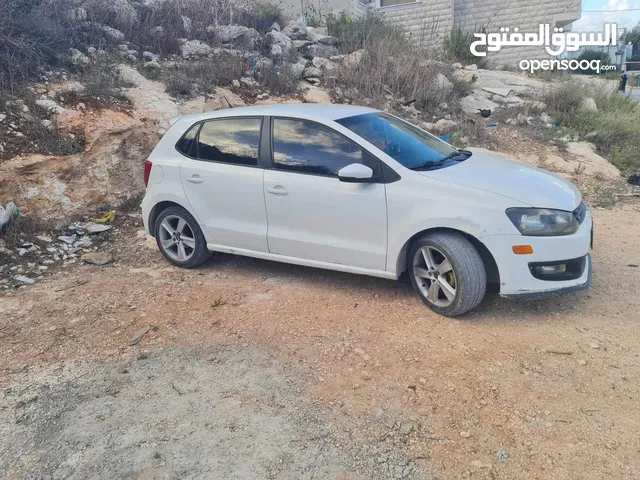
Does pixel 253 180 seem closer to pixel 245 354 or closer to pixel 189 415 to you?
pixel 245 354

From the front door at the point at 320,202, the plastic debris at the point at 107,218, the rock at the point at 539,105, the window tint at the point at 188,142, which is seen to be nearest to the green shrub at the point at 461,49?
the rock at the point at 539,105

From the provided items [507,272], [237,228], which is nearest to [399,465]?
[507,272]

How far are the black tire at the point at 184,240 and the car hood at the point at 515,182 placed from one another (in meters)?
2.39

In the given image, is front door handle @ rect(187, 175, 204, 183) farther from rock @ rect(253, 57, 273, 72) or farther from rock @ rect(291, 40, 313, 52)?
rock @ rect(291, 40, 313, 52)

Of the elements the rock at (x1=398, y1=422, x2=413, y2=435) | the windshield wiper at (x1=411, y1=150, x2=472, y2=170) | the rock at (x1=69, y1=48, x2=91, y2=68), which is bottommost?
the rock at (x1=398, y1=422, x2=413, y2=435)

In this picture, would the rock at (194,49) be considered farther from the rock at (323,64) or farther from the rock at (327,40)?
the rock at (327,40)

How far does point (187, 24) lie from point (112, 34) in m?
1.92

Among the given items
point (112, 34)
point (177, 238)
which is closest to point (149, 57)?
point (112, 34)

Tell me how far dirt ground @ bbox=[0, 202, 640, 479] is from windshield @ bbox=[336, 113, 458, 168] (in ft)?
3.91

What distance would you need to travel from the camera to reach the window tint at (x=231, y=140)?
15.0 feet

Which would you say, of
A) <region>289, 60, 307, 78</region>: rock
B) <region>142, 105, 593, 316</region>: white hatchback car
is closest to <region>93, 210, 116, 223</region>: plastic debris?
<region>142, 105, 593, 316</region>: white hatchback car

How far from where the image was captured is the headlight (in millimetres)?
3502

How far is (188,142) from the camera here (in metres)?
4.98

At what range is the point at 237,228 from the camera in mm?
4652
